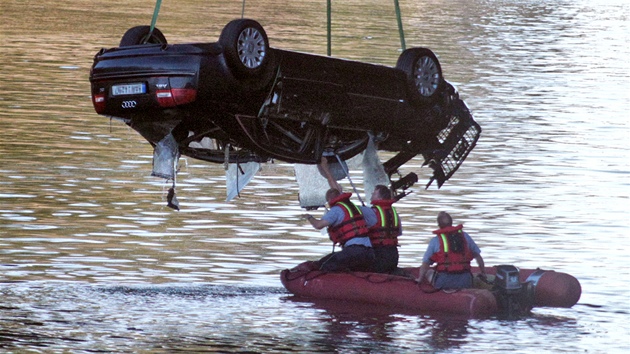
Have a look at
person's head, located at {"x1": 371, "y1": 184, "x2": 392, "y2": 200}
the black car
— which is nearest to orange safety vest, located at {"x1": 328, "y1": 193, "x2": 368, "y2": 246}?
person's head, located at {"x1": 371, "y1": 184, "x2": 392, "y2": 200}

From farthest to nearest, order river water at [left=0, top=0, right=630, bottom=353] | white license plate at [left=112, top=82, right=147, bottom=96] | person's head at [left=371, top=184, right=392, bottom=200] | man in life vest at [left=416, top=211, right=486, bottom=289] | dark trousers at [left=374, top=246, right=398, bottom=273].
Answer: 1. dark trousers at [left=374, top=246, right=398, bottom=273]
2. person's head at [left=371, top=184, right=392, bottom=200]
3. man in life vest at [left=416, top=211, right=486, bottom=289]
4. river water at [left=0, top=0, right=630, bottom=353]
5. white license plate at [left=112, top=82, right=147, bottom=96]

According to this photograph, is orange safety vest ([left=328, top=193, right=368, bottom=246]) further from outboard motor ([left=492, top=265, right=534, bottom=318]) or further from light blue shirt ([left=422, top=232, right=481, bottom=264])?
outboard motor ([left=492, top=265, right=534, bottom=318])

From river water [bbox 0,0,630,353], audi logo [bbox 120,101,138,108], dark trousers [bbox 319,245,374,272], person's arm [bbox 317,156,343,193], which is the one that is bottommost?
river water [bbox 0,0,630,353]

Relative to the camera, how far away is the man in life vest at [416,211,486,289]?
1656 centimetres

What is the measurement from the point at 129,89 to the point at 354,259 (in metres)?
3.45

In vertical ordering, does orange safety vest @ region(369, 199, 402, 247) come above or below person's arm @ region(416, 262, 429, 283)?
above

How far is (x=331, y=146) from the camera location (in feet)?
56.3

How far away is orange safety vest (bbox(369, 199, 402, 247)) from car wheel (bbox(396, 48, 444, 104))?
1227 millimetres

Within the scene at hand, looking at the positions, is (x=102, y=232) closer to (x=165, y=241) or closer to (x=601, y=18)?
(x=165, y=241)

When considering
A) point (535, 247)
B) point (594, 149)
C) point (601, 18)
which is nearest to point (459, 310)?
point (535, 247)

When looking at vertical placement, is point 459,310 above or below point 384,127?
below

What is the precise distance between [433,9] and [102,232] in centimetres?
6309

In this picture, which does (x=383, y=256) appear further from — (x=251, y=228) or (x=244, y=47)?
(x=251, y=228)

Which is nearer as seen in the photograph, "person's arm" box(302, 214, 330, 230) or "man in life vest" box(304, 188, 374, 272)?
"person's arm" box(302, 214, 330, 230)
